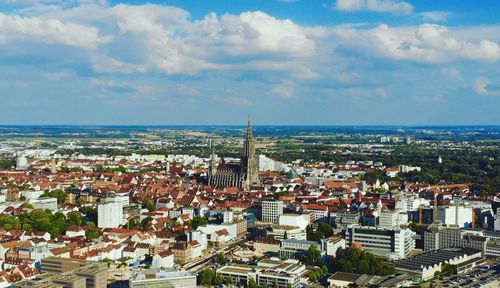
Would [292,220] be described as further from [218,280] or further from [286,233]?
[218,280]

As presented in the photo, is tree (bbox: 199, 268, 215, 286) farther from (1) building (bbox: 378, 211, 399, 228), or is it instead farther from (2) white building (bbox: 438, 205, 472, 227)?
(2) white building (bbox: 438, 205, 472, 227)

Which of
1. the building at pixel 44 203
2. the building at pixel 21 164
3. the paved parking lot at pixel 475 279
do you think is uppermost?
the building at pixel 21 164

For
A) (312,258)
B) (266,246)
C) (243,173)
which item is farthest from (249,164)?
(312,258)

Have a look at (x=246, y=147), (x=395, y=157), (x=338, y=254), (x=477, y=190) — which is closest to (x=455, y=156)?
(x=395, y=157)

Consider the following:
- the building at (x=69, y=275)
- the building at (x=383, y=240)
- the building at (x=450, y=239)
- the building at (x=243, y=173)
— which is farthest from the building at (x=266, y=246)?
the building at (x=243, y=173)

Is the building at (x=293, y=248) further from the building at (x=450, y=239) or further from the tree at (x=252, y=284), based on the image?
the building at (x=450, y=239)

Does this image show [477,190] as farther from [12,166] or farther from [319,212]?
[12,166]

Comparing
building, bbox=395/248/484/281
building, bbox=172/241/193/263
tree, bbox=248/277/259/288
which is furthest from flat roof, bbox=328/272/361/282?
building, bbox=172/241/193/263
